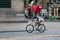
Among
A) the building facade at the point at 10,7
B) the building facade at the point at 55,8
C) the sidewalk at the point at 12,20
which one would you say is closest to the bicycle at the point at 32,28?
the sidewalk at the point at 12,20

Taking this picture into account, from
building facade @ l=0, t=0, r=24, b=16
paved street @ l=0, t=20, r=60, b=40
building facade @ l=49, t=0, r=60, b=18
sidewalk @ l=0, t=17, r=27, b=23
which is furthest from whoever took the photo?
building facade @ l=49, t=0, r=60, b=18

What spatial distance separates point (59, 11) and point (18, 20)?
5.19m

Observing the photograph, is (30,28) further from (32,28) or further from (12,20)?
(12,20)

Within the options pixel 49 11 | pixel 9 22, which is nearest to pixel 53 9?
pixel 49 11

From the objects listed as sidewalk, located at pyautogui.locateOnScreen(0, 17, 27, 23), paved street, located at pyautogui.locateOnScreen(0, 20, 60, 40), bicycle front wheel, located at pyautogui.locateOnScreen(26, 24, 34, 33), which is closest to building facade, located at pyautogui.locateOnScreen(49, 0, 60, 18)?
sidewalk, located at pyautogui.locateOnScreen(0, 17, 27, 23)

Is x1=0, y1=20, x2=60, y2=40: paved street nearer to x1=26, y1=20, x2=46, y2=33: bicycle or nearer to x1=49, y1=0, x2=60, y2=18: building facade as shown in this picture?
x1=26, y1=20, x2=46, y2=33: bicycle

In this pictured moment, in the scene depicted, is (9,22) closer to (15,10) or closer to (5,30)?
(15,10)

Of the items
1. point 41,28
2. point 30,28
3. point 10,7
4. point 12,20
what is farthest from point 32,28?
point 10,7

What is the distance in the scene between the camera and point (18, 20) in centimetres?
1886

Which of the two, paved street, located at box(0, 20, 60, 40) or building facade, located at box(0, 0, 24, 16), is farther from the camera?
building facade, located at box(0, 0, 24, 16)

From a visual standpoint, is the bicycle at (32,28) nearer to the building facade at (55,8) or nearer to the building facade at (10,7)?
the building facade at (10,7)

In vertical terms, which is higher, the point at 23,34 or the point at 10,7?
the point at 10,7

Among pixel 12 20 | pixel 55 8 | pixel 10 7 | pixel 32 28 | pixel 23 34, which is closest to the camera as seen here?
pixel 23 34

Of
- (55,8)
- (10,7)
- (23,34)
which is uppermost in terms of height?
(10,7)
